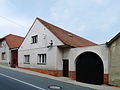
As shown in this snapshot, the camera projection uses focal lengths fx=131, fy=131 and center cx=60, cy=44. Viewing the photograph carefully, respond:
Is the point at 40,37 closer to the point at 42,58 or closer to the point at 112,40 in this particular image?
the point at 42,58

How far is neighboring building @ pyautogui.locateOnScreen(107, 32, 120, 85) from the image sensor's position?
10914mm

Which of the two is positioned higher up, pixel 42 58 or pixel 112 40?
pixel 112 40

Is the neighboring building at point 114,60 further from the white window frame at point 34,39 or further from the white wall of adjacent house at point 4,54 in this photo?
the white wall of adjacent house at point 4,54

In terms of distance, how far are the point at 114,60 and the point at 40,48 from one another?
31.1 feet

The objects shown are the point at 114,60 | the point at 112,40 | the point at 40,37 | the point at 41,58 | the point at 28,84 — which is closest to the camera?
the point at 28,84

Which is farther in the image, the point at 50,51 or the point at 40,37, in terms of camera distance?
the point at 40,37

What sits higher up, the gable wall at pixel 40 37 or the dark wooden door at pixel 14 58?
the gable wall at pixel 40 37

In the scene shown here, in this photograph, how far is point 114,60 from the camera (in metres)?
11.2

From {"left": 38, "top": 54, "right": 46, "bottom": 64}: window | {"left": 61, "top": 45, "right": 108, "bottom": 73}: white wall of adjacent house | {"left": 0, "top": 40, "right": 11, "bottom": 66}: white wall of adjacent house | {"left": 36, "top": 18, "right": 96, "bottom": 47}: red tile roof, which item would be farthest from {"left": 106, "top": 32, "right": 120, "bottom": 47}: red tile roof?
{"left": 0, "top": 40, "right": 11, "bottom": 66}: white wall of adjacent house

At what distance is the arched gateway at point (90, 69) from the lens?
11922 mm

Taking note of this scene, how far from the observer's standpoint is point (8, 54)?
75.5ft

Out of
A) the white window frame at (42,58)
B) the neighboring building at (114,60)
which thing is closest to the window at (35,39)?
the white window frame at (42,58)

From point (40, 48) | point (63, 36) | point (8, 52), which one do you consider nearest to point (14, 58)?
point (8, 52)

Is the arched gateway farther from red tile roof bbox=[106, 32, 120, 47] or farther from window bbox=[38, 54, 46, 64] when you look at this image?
window bbox=[38, 54, 46, 64]
